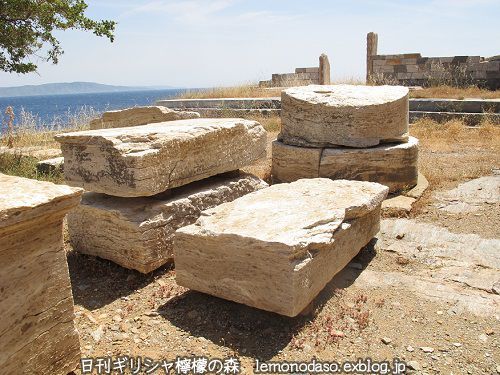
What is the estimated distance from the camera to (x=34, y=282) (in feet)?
6.70

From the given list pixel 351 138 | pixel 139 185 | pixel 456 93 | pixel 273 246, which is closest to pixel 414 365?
pixel 273 246

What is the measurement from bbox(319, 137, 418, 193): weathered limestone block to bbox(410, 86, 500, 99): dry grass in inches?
298

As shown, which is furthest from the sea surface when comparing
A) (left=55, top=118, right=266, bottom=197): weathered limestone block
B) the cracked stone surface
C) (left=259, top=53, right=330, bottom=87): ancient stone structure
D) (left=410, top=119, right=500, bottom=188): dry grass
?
the cracked stone surface

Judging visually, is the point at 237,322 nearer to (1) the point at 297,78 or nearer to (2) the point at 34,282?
(2) the point at 34,282

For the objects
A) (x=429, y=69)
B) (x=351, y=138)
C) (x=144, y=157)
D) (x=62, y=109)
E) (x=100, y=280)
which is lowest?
(x=62, y=109)

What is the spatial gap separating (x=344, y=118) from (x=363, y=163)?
0.54m

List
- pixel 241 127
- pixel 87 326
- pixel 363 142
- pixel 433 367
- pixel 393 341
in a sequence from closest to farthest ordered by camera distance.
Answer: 1. pixel 433 367
2. pixel 393 341
3. pixel 87 326
4. pixel 241 127
5. pixel 363 142

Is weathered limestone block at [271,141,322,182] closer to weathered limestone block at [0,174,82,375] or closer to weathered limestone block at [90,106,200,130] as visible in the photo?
Result: weathered limestone block at [90,106,200,130]

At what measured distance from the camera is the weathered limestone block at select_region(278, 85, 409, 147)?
4953mm

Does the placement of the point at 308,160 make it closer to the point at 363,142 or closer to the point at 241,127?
the point at 363,142

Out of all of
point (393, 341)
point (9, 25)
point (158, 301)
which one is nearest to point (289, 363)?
point (393, 341)

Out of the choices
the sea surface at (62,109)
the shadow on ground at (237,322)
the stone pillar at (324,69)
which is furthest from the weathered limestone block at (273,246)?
the stone pillar at (324,69)

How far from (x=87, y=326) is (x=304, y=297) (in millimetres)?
1323

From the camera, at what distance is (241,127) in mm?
4066
